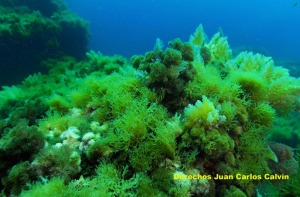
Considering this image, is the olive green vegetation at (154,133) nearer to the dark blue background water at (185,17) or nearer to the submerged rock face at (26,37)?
the submerged rock face at (26,37)

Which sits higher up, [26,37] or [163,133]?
[26,37]

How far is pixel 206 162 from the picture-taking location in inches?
144

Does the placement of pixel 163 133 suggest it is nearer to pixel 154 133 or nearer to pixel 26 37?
pixel 154 133

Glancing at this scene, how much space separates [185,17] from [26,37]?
113 m

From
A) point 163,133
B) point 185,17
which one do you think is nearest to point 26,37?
point 163,133

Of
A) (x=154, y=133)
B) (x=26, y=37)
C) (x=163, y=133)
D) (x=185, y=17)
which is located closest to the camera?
(x=163, y=133)

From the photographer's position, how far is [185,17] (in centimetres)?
11881

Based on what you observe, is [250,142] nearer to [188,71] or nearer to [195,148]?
[195,148]

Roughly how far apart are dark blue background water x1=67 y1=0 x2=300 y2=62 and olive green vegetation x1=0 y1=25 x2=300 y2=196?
82735mm

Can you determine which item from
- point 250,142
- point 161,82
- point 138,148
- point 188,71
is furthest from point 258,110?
point 138,148

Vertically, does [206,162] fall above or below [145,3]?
below

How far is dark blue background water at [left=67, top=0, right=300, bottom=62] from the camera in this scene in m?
96.4

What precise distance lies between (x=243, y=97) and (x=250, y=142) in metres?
0.76

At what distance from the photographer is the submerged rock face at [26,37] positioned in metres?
12.8
